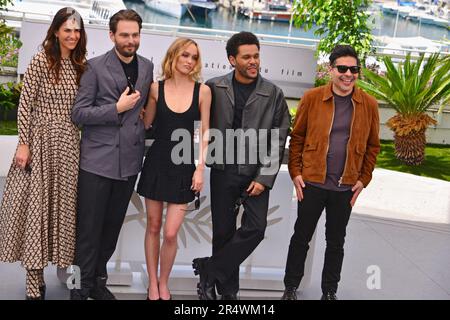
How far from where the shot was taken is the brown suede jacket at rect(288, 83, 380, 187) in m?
5.69

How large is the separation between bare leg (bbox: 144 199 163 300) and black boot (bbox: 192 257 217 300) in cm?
27

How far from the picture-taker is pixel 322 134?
569 centimetres

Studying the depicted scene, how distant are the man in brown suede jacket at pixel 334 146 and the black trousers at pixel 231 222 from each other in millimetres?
290

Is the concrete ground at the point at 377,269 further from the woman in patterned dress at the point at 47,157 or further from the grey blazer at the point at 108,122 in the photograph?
the grey blazer at the point at 108,122

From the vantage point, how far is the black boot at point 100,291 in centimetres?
575

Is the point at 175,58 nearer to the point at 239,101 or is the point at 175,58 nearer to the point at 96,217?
the point at 239,101

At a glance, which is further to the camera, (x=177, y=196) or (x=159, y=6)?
(x=159, y=6)

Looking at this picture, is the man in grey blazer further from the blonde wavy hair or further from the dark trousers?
the dark trousers

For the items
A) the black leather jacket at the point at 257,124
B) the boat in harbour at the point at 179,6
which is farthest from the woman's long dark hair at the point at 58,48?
the boat in harbour at the point at 179,6

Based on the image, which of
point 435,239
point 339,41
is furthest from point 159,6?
point 435,239

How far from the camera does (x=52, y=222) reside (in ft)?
18.2

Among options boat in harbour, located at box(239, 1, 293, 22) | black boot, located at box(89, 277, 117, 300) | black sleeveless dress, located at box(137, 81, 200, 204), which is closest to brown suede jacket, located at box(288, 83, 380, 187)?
black sleeveless dress, located at box(137, 81, 200, 204)

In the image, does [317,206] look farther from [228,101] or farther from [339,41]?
[339,41]
